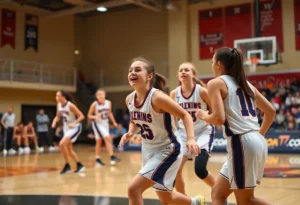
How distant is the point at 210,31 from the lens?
20.0 metres

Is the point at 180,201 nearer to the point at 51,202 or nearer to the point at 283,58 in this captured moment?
the point at 51,202

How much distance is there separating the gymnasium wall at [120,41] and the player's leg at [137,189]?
724 inches

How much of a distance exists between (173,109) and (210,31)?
55.9 feet

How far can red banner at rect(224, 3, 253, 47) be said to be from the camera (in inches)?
749

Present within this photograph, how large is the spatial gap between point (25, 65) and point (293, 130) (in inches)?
544

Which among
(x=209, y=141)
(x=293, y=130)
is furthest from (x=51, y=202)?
(x=293, y=130)

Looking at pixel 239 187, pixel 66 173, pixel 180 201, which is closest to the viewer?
pixel 239 187

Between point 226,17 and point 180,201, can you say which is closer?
point 180,201

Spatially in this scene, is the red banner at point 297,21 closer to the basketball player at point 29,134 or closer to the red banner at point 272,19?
the red banner at point 272,19

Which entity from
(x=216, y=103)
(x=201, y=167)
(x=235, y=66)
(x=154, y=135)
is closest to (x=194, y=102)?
(x=201, y=167)

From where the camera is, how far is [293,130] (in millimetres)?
14430

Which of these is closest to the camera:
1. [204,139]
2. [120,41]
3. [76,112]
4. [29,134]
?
[204,139]

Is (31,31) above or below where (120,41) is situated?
above

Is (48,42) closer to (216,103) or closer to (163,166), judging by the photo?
(163,166)
